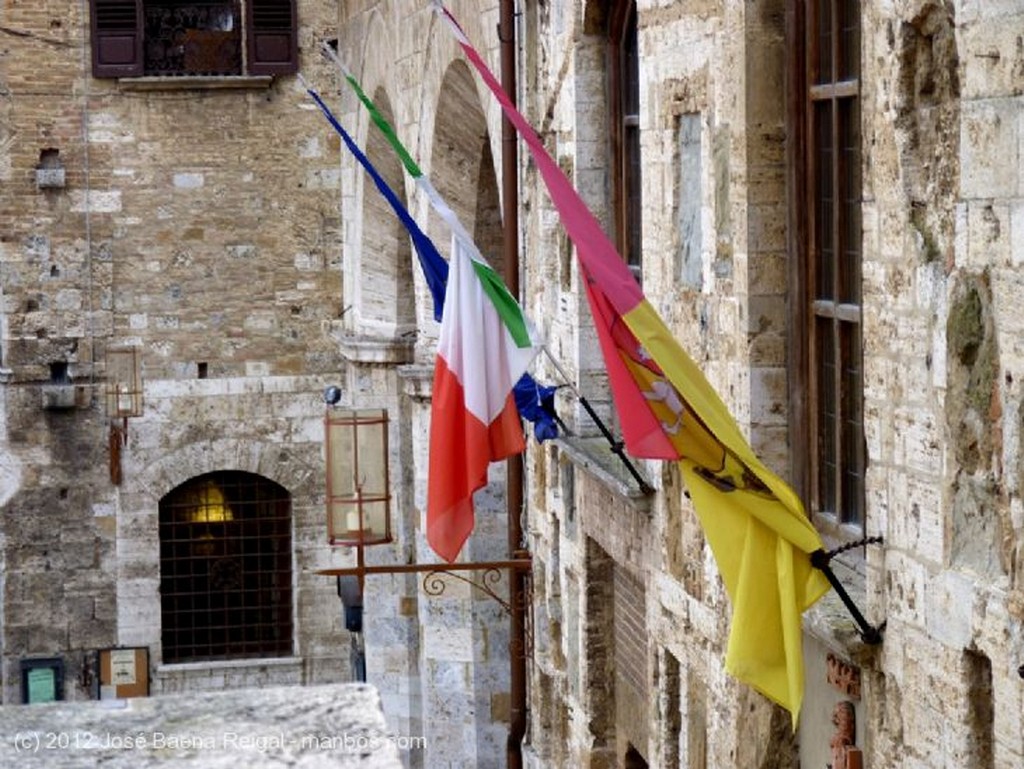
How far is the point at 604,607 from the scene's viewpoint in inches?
430

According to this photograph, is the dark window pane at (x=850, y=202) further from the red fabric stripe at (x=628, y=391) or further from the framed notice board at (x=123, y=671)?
the framed notice board at (x=123, y=671)

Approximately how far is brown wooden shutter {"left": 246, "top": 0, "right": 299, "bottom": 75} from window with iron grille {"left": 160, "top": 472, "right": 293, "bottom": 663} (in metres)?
3.22

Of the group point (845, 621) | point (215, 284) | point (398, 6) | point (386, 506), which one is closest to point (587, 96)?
point (386, 506)

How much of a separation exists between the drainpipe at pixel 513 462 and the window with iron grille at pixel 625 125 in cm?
197

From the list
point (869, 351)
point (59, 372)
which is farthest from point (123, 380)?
point (869, 351)

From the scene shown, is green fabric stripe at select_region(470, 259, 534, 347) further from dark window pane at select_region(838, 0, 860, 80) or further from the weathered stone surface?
the weathered stone surface

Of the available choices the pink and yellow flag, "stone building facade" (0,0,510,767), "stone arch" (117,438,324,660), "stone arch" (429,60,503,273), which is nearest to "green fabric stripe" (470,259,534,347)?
the pink and yellow flag

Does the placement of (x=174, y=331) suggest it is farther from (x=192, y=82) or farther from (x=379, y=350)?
(x=379, y=350)

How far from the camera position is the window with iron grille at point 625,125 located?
10.3 m

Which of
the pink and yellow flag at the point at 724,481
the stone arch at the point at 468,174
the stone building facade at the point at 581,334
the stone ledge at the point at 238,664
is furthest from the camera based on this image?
the stone ledge at the point at 238,664

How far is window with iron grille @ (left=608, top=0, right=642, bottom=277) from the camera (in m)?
10.3

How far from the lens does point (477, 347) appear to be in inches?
366

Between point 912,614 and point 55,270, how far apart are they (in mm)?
13883

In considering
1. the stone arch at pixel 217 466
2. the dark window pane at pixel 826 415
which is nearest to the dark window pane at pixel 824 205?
the dark window pane at pixel 826 415
